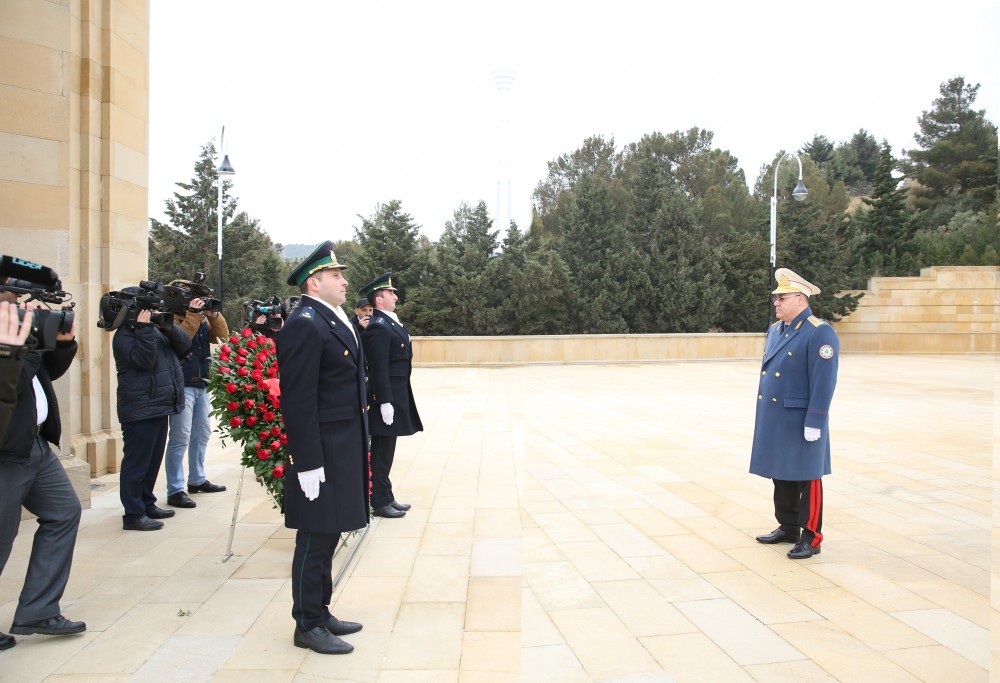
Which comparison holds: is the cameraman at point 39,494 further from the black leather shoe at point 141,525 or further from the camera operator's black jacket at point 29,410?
the black leather shoe at point 141,525

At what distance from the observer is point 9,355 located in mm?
3287

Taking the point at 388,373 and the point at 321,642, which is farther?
the point at 388,373

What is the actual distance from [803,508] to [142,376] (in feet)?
17.5

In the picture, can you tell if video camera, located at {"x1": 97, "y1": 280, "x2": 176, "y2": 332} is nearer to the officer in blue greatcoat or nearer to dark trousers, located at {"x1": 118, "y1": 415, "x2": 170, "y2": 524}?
dark trousers, located at {"x1": 118, "y1": 415, "x2": 170, "y2": 524}

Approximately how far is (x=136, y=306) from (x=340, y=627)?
319cm

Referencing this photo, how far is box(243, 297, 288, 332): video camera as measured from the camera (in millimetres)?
6730

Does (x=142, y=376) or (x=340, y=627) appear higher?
(x=142, y=376)

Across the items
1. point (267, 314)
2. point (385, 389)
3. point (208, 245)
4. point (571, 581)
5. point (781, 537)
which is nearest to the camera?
point (571, 581)

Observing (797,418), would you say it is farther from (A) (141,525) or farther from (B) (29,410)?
(A) (141,525)

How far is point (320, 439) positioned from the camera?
3.78 meters

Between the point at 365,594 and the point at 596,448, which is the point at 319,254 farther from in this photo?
the point at 596,448

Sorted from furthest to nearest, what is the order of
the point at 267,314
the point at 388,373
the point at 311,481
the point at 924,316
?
the point at 924,316, the point at 267,314, the point at 388,373, the point at 311,481

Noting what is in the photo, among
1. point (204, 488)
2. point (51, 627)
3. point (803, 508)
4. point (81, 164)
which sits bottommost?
point (204, 488)

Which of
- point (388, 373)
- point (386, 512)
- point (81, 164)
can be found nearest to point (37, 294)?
point (388, 373)
